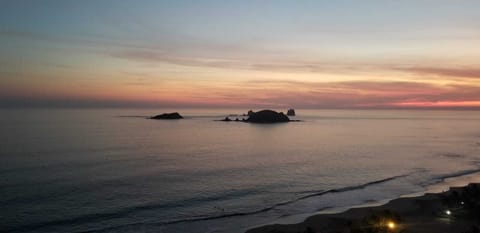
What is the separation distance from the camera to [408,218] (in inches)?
1214

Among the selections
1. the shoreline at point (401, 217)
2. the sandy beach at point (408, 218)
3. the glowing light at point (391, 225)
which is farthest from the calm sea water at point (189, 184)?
the glowing light at point (391, 225)

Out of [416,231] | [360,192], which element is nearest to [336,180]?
[360,192]

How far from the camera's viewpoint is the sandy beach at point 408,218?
26938 mm

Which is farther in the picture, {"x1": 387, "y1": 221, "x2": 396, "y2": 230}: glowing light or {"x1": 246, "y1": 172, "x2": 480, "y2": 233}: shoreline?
{"x1": 246, "y1": 172, "x2": 480, "y2": 233}: shoreline

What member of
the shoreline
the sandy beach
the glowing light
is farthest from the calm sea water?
the glowing light

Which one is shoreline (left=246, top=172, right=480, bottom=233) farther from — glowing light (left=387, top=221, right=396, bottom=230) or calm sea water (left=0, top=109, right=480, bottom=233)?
calm sea water (left=0, top=109, right=480, bottom=233)

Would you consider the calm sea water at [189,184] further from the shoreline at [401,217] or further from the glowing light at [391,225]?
the glowing light at [391,225]

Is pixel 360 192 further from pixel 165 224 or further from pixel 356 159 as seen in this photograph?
pixel 356 159

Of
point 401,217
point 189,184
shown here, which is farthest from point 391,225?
point 189,184

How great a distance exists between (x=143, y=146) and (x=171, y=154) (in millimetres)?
15712

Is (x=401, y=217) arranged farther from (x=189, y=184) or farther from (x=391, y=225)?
(x=189, y=184)

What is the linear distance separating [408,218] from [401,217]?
1.79 ft

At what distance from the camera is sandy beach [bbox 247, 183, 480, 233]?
88.4 ft

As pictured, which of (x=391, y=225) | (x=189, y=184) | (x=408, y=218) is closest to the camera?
(x=391, y=225)
